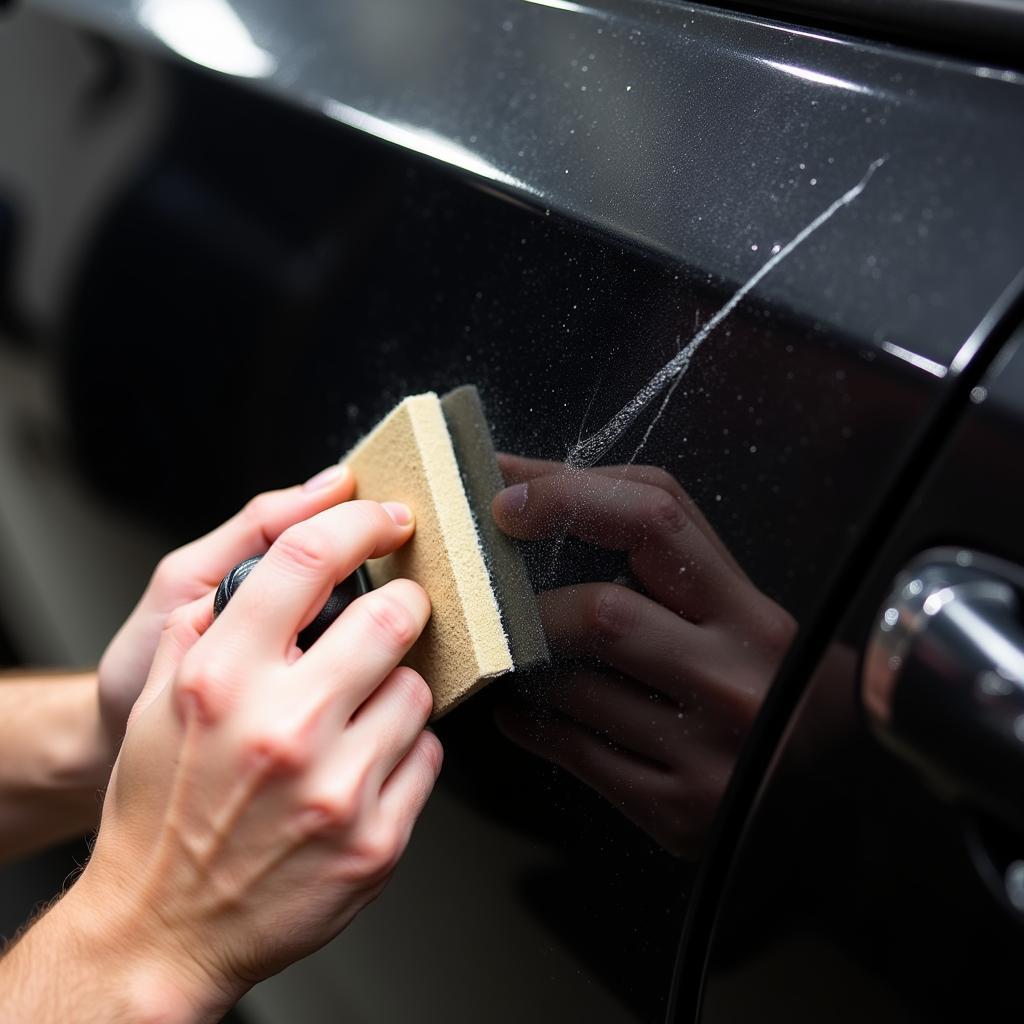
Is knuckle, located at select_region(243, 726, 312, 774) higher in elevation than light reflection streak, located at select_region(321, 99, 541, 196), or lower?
lower

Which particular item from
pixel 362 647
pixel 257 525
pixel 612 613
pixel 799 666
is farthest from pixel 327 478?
pixel 799 666

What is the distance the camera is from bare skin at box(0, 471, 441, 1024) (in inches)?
24.5

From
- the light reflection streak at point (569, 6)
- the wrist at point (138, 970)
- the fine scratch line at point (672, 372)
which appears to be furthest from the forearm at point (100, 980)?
the light reflection streak at point (569, 6)

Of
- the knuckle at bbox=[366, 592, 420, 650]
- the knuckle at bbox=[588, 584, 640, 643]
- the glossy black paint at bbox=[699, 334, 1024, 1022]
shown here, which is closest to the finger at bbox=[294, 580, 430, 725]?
the knuckle at bbox=[366, 592, 420, 650]

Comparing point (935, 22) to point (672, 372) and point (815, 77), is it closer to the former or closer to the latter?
point (815, 77)

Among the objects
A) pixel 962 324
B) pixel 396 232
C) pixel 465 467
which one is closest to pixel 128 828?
pixel 465 467

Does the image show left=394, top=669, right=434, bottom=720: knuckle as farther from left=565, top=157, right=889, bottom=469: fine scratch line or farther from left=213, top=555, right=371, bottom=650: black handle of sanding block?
left=565, top=157, right=889, bottom=469: fine scratch line

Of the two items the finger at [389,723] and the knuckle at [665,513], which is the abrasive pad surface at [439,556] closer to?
the finger at [389,723]

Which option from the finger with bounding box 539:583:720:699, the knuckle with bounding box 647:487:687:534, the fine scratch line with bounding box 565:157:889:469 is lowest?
the finger with bounding box 539:583:720:699

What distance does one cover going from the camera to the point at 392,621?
642 millimetres

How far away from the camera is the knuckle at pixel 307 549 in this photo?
0.64m

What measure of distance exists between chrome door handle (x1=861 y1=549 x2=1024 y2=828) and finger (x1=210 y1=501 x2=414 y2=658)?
0.31 m

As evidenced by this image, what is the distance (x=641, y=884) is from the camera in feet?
1.84

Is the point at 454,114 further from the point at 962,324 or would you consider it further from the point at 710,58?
the point at 962,324
